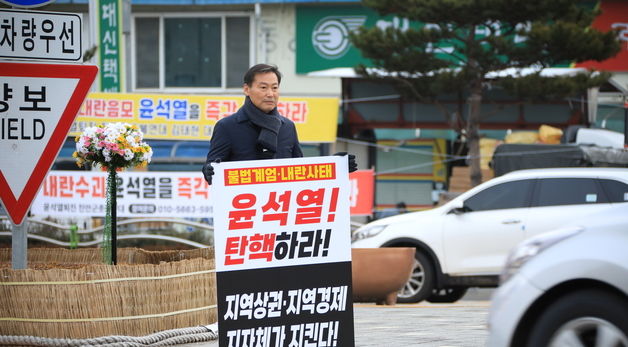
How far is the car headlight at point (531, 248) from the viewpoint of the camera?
496cm

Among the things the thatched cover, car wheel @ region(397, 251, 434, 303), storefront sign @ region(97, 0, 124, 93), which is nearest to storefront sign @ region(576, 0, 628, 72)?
storefront sign @ region(97, 0, 124, 93)

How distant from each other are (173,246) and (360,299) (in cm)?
607

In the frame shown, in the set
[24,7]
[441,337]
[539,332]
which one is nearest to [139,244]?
[441,337]

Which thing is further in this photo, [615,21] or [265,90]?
[615,21]

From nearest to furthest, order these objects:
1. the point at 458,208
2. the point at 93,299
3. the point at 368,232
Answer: the point at 93,299 < the point at 458,208 < the point at 368,232

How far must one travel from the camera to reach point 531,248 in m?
5.07

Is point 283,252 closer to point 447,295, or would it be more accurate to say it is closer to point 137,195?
point 447,295

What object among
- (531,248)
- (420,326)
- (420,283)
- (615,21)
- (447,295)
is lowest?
(447,295)

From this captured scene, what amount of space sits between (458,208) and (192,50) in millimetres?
17096

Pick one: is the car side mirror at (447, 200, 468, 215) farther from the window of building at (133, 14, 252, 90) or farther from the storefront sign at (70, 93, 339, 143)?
the window of building at (133, 14, 252, 90)

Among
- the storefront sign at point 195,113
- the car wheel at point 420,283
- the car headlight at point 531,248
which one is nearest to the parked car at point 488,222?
the car wheel at point 420,283

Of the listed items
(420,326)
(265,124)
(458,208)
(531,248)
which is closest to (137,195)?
(458,208)

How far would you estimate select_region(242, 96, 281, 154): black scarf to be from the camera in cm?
618

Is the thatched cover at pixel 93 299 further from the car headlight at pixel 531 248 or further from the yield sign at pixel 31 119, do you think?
the car headlight at pixel 531 248
